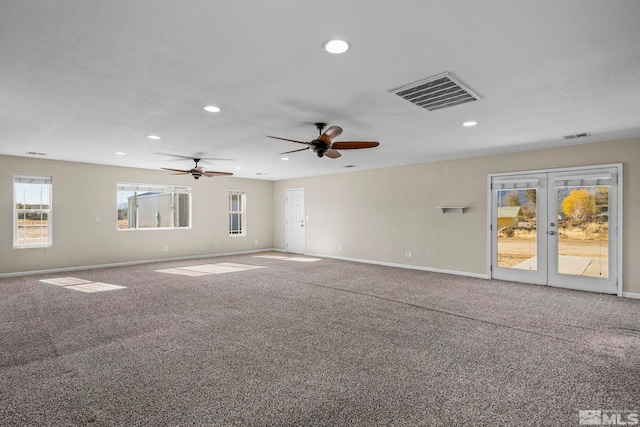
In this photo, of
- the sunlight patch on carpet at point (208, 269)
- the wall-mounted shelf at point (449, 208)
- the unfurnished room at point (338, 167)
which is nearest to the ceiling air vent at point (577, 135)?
the unfurnished room at point (338, 167)

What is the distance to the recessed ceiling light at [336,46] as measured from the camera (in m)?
2.21

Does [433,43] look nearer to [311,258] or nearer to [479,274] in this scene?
[479,274]

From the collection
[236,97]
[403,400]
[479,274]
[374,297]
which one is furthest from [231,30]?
[479,274]

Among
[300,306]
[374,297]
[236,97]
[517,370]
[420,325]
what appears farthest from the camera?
[374,297]

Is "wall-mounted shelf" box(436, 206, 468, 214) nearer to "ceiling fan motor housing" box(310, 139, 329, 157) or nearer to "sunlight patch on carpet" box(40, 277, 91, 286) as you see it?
"ceiling fan motor housing" box(310, 139, 329, 157)

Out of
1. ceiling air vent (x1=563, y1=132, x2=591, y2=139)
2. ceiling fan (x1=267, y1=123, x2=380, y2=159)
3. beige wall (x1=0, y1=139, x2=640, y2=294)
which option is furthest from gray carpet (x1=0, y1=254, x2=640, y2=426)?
ceiling air vent (x1=563, y1=132, x2=591, y2=139)

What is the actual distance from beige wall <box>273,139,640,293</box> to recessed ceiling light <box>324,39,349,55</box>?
5.05m

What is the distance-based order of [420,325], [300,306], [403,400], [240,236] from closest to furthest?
[403,400] < [420,325] < [300,306] < [240,236]

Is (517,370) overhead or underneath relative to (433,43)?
underneath

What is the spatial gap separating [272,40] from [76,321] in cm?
389

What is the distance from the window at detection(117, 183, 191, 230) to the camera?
8109 mm

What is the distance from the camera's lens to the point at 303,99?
10.8 ft

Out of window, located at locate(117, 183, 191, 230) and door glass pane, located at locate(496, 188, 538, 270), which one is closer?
door glass pane, located at locate(496, 188, 538, 270)

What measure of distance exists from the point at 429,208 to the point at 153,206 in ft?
25.3
